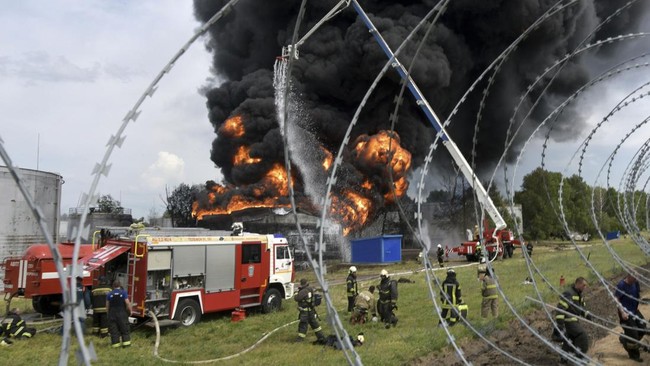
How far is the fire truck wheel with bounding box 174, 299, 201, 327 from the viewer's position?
12.2 m

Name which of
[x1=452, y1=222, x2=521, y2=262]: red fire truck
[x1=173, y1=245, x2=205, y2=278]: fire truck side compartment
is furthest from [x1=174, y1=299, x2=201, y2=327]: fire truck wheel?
[x1=452, y1=222, x2=521, y2=262]: red fire truck

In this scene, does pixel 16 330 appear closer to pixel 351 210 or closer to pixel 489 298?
pixel 489 298

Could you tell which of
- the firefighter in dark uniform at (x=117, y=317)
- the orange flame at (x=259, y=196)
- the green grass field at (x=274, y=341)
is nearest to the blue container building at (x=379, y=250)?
the orange flame at (x=259, y=196)

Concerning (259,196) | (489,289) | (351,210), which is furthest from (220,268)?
(259,196)

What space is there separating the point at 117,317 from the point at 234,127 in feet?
104

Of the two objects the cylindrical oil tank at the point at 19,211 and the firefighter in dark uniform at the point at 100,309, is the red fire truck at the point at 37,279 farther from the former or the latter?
the cylindrical oil tank at the point at 19,211

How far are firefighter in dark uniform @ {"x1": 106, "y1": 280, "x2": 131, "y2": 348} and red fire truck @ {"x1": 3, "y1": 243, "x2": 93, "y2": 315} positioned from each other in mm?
3487

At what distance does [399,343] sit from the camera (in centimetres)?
951

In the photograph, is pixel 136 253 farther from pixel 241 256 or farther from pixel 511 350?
pixel 511 350

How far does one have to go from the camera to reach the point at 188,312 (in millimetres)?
12500

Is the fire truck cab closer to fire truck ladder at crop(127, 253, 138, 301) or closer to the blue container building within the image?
fire truck ladder at crop(127, 253, 138, 301)

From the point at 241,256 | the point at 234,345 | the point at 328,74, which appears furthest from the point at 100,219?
the point at 234,345

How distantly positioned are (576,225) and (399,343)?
2619 inches

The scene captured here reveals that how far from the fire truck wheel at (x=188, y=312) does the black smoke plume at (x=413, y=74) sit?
25383 millimetres
